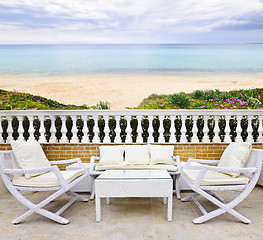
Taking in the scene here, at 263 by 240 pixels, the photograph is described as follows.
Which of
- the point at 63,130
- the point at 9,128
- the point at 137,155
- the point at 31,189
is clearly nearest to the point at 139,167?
the point at 137,155

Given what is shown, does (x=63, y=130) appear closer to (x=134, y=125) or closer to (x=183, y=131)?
(x=134, y=125)

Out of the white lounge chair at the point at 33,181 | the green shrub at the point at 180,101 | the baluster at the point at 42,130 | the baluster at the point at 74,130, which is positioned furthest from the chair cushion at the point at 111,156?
the green shrub at the point at 180,101

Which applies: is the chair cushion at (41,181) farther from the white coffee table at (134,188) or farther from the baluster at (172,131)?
the baluster at (172,131)

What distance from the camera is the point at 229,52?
12.7 m

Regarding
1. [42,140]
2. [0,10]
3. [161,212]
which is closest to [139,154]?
[161,212]

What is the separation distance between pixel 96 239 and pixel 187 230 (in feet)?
3.26

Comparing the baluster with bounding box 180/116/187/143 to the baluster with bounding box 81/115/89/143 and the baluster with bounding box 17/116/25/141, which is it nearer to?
the baluster with bounding box 81/115/89/143

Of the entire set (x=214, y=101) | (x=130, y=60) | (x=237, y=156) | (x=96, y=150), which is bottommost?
(x=96, y=150)

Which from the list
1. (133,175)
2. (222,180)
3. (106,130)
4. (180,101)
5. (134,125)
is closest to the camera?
(222,180)

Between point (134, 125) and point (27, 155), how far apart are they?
2.31 metres

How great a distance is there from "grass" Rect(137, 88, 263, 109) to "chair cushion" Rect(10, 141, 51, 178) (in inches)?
167

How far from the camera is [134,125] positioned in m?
5.57

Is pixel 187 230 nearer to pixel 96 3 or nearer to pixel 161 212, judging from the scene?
Answer: pixel 161 212

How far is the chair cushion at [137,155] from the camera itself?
4496 mm
